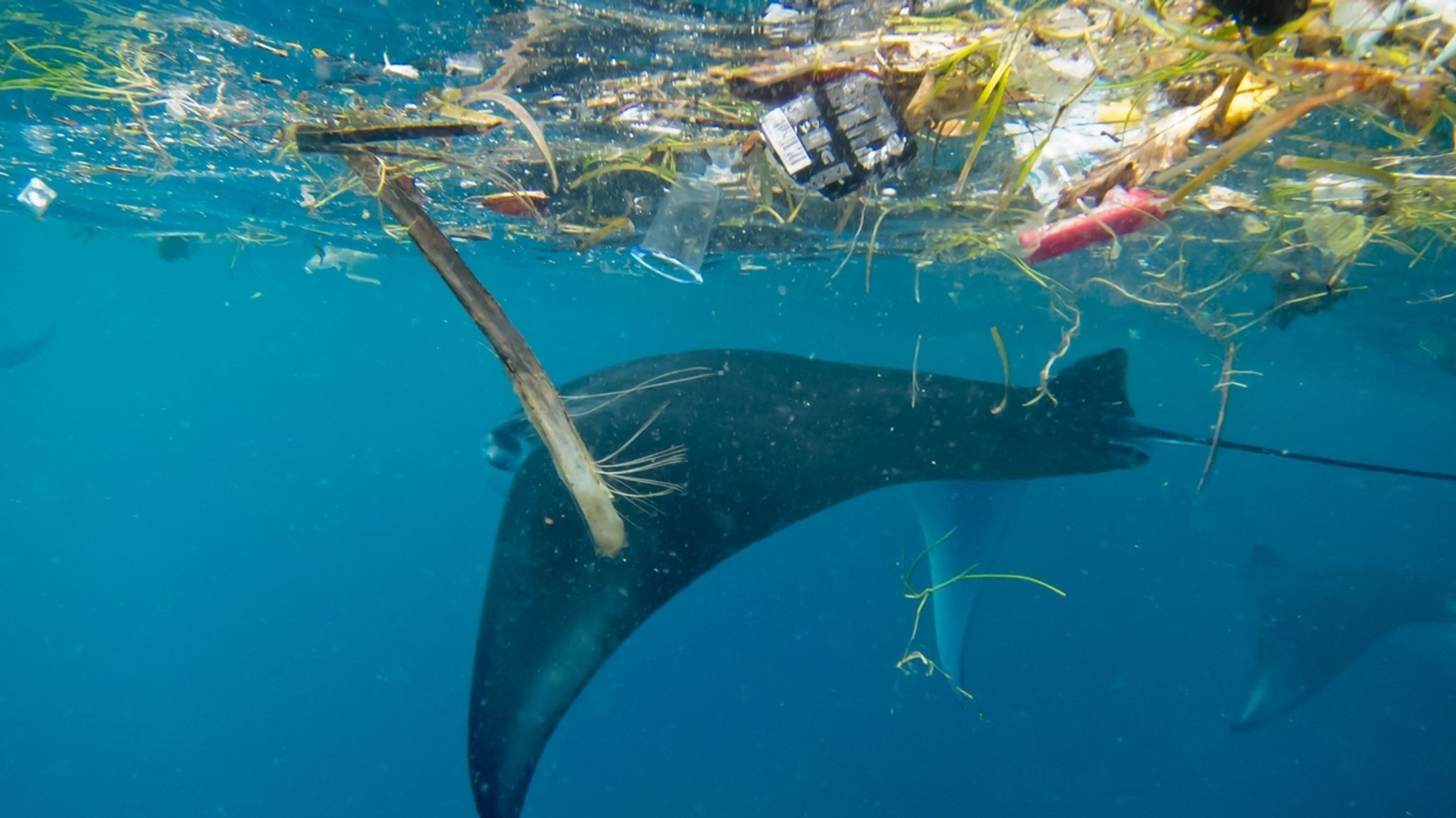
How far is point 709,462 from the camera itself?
15.8ft

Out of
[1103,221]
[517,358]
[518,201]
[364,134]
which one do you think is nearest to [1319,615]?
[1103,221]

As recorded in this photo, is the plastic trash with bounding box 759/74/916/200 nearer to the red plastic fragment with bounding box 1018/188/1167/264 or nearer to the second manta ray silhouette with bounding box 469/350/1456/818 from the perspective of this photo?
the red plastic fragment with bounding box 1018/188/1167/264

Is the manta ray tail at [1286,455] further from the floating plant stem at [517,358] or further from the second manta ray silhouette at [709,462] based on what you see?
the floating plant stem at [517,358]

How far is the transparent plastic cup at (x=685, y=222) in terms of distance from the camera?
5777mm

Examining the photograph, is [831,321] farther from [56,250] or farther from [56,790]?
[56,790]

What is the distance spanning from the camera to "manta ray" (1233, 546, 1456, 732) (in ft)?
41.1

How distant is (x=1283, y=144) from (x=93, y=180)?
14.9 metres

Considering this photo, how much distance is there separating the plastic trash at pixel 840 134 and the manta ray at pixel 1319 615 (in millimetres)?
14920

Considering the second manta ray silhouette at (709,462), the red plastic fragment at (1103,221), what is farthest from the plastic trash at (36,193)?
the red plastic fragment at (1103,221)

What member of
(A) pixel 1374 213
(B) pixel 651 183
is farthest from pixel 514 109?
(A) pixel 1374 213

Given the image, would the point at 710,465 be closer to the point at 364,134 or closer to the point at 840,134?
the point at 840,134

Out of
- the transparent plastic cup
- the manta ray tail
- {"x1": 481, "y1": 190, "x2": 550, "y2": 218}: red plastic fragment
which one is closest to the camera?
the manta ray tail

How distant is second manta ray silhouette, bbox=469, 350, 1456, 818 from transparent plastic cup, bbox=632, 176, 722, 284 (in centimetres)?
104

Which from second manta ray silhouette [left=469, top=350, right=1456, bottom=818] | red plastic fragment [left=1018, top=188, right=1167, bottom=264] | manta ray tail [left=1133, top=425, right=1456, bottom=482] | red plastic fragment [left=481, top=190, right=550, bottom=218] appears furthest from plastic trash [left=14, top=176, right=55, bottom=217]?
manta ray tail [left=1133, top=425, right=1456, bottom=482]
